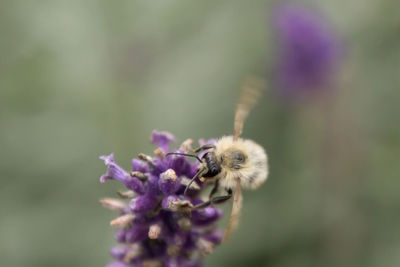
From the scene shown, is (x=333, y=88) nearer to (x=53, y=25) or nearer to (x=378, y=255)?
(x=378, y=255)

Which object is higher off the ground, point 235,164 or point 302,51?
point 302,51

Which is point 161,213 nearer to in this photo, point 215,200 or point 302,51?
point 215,200

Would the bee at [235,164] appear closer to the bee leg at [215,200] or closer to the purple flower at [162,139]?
the bee leg at [215,200]

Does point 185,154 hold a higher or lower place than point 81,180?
lower

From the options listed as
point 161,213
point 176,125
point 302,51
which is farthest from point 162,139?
point 302,51

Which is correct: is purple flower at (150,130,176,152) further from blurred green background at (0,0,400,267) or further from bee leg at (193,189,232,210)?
blurred green background at (0,0,400,267)

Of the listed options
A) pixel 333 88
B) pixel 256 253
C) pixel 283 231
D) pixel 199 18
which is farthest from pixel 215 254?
pixel 199 18
